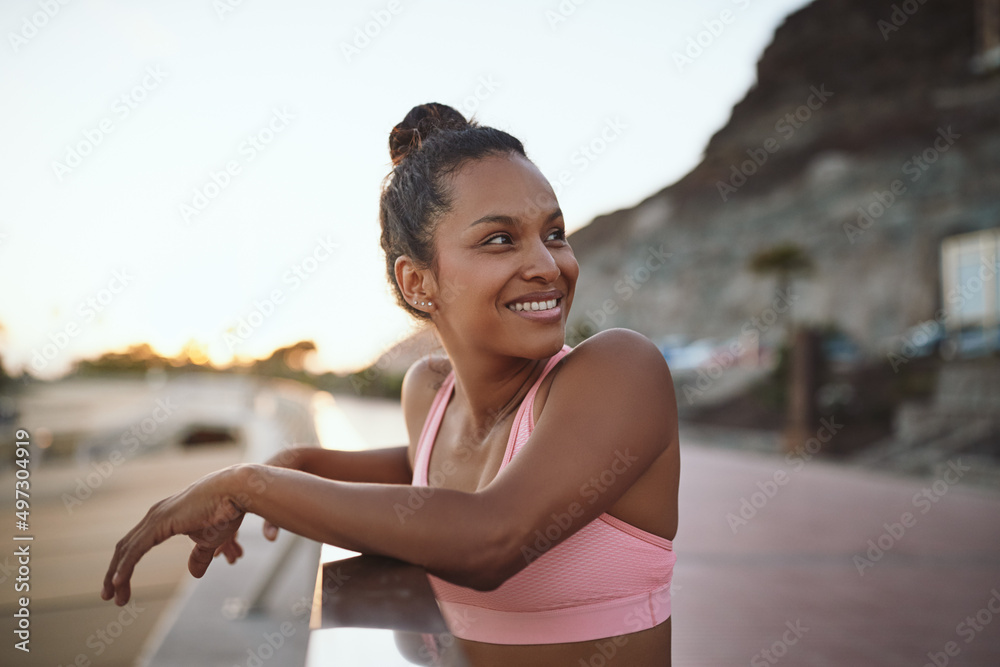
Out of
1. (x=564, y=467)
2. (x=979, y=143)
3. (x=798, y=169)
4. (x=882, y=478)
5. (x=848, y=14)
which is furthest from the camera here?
(x=848, y=14)

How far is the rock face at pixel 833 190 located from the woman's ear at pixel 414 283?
25.7 m

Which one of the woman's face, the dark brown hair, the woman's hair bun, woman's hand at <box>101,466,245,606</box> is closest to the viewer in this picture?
woman's hand at <box>101,466,245,606</box>

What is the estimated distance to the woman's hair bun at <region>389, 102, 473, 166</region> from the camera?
1.66 m

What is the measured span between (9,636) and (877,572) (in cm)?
628

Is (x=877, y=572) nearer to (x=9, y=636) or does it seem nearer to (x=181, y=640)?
(x=181, y=640)

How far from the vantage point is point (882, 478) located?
9875mm

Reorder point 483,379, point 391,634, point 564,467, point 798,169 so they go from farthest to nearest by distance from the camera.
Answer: point 798,169 → point 483,379 → point 564,467 → point 391,634

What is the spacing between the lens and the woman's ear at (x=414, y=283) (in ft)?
5.09

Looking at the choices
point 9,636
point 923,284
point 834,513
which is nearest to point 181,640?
point 9,636

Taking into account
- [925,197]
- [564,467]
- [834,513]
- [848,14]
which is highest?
[848,14]

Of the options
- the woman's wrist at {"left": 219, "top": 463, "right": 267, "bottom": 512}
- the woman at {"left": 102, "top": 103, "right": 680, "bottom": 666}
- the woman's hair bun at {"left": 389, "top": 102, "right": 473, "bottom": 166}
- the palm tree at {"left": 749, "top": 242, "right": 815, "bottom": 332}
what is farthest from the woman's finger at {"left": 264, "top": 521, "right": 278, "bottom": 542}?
the palm tree at {"left": 749, "top": 242, "right": 815, "bottom": 332}

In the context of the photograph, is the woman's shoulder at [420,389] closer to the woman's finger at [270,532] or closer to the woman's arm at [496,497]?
the woman's finger at [270,532]

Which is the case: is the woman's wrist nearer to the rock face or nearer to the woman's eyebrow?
the woman's eyebrow

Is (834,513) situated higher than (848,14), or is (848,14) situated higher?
(848,14)
